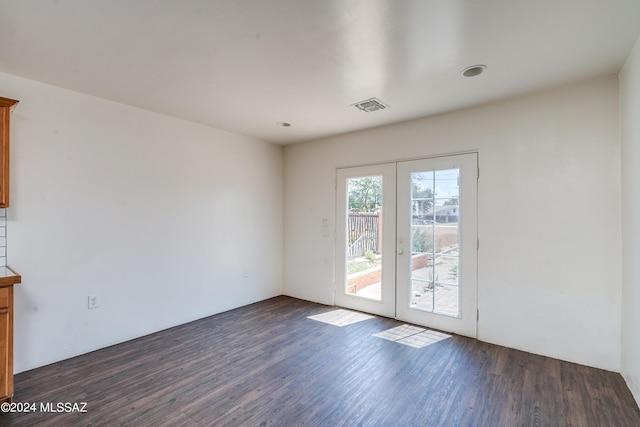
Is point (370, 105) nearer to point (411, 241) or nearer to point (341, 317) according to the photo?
point (411, 241)

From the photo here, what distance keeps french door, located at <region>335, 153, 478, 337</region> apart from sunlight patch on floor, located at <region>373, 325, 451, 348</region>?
158 mm

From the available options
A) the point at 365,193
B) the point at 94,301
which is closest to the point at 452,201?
the point at 365,193

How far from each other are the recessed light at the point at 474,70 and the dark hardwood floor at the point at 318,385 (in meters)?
2.61

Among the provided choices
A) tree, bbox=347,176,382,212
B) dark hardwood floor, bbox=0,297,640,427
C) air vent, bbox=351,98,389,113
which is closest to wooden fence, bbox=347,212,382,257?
tree, bbox=347,176,382,212

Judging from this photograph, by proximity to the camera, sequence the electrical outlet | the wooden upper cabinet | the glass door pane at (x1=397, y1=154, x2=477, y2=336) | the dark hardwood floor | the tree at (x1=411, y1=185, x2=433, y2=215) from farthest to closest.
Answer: the tree at (x1=411, y1=185, x2=433, y2=215)
the glass door pane at (x1=397, y1=154, x2=477, y2=336)
the electrical outlet
the wooden upper cabinet
the dark hardwood floor

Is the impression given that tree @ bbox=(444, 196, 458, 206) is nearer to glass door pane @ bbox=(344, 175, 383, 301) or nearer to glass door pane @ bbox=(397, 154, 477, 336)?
glass door pane @ bbox=(397, 154, 477, 336)

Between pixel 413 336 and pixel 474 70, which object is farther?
pixel 413 336

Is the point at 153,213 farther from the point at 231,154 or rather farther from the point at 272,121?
the point at 272,121

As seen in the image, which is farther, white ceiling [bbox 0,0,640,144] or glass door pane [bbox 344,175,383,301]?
glass door pane [bbox 344,175,383,301]

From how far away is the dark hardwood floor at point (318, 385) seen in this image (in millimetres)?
2035

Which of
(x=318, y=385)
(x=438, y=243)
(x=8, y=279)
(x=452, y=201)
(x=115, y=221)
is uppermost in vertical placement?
(x=452, y=201)

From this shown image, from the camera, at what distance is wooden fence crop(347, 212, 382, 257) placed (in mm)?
4078

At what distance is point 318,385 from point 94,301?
2417 millimetres

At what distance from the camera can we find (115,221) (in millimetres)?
3178
